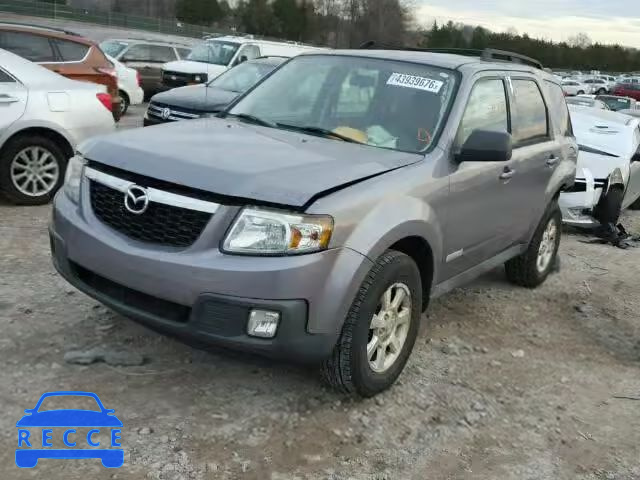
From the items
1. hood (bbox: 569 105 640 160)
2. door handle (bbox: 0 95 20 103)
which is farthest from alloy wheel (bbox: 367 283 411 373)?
hood (bbox: 569 105 640 160)

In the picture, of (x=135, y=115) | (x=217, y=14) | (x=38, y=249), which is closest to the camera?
(x=38, y=249)

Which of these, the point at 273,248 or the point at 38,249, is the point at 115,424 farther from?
the point at 38,249

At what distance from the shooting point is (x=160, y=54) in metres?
20.1

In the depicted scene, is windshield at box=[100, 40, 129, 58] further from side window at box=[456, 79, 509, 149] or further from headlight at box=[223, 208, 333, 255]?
headlight at box=[223, 208, 333, 255]

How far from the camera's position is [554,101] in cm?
573

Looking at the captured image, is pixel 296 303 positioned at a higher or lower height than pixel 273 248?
lower

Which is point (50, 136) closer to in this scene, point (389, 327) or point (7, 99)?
point (7, 99)

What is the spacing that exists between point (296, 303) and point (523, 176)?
2.53 m

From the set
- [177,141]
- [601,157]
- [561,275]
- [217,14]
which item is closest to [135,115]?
[601,157]

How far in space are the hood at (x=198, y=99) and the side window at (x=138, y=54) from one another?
371 inches

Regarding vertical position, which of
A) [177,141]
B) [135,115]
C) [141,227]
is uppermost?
[177,141]

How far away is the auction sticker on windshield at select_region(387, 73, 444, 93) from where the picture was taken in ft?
13.9

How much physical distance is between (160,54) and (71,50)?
10018mm

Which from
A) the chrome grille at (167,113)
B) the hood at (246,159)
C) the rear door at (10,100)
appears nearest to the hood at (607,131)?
the chrome grille at (167,113)
